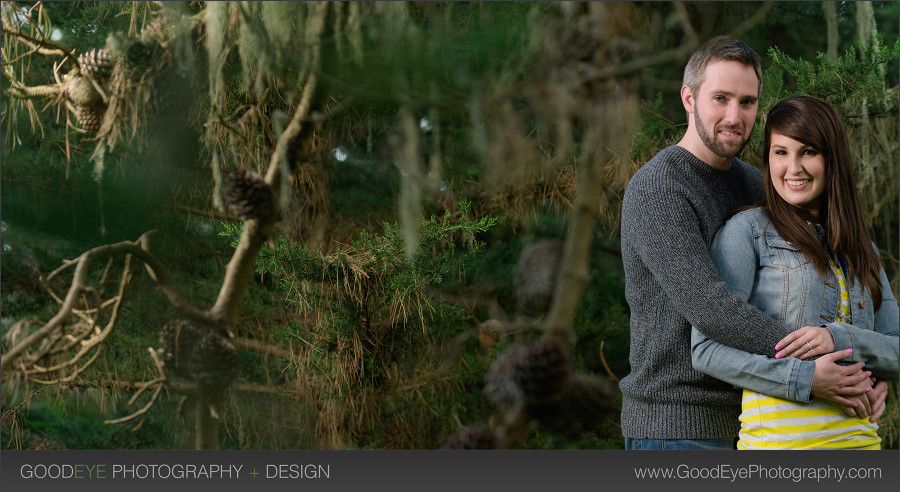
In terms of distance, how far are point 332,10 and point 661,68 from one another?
96cm

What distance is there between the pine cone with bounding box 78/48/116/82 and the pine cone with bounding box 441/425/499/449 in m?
0.96

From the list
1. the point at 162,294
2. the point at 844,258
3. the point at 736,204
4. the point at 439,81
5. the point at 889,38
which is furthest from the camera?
the point at 889,38

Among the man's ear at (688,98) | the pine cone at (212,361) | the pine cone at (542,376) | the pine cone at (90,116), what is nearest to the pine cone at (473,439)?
the pine cone at (542,376)

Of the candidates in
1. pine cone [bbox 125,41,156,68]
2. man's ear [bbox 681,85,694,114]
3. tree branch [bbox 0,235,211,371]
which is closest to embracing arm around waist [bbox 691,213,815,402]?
man's ear [bbox 681,85,694,114]

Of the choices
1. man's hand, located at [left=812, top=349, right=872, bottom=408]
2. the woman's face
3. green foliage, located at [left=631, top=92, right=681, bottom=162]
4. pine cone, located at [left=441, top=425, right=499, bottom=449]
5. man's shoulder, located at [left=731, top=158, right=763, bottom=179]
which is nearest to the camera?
man's hand, located at [left=812, top=349, right=872, bottom=408]

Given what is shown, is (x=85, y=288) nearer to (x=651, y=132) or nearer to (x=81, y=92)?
(x=81, y=92)

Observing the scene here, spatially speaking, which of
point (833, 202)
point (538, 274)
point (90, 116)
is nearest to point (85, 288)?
point (90, 116)

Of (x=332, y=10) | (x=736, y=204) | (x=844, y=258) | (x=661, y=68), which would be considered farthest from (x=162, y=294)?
(x=661, y=68)

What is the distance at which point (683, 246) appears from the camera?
1.03m

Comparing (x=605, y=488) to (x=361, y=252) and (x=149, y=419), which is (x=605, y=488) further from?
(x=149, y=419)

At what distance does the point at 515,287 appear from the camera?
182cm

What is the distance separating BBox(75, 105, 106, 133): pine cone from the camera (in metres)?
1.39

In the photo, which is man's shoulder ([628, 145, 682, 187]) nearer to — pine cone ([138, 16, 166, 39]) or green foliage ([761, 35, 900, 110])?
green foliage ([761, 35, 900, 110])

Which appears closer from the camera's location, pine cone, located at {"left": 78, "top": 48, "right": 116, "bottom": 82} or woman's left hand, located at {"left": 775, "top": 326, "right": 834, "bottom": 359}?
woman's left hand, located at {"left": 775, "top": 326, "right": 834, "bottom": 359}
